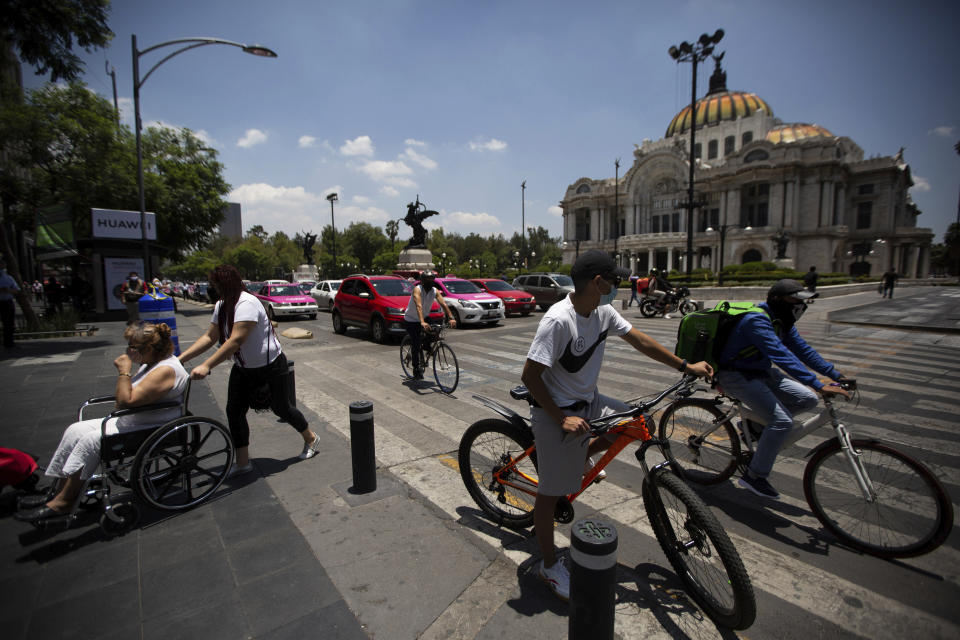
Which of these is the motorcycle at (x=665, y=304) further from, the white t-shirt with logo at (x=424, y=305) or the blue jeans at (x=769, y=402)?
the blue jeans at (x=769, y=402)

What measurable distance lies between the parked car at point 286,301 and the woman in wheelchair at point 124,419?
49.3 feet

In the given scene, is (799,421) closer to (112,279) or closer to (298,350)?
(298,350)

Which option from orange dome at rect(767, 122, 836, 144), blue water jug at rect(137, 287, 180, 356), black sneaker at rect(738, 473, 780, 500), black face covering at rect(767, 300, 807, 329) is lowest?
black sneaker at rect(738, 473, 780, 500)

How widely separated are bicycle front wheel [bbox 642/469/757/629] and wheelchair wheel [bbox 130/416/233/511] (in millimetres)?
3250

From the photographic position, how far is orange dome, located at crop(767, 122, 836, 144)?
67.9 meters

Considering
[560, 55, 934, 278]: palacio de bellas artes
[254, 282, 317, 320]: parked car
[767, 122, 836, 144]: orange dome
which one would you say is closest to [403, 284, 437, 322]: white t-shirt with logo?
[254, 282, 317, 320]: parked car

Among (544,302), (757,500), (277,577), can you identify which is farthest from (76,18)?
(544,302)

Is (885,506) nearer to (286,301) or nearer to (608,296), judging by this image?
(608,296)

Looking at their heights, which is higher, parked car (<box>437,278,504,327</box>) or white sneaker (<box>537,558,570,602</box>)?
parked car (<box>437,278,504,327</box>)

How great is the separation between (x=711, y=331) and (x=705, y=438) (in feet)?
3.33

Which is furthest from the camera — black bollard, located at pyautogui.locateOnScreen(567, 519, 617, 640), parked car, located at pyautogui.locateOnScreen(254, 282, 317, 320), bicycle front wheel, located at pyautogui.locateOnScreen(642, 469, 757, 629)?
parked car, located at pyautogui.locateOnScreen(254, 282, 317, 320)

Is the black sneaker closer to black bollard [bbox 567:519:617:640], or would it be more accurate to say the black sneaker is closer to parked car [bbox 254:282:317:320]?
black bollard [bbox 567:519:617:640]

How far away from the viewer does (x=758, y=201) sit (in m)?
63.5

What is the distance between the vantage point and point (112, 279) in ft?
57.9
